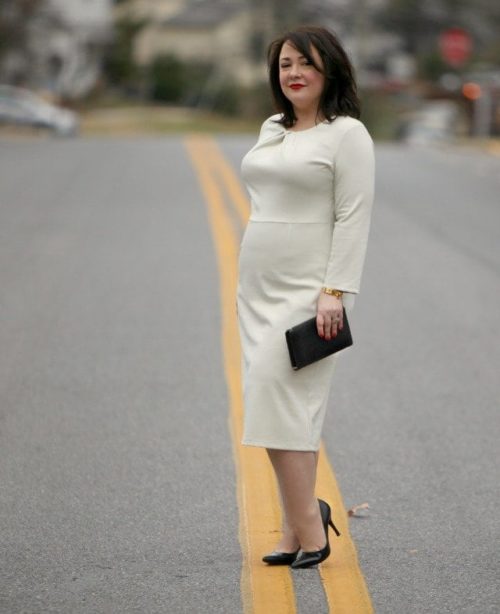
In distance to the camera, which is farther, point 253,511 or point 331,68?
point 253,511

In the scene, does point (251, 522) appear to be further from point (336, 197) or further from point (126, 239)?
point (126, 239)

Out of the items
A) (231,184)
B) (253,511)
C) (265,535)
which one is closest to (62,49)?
(231,184)

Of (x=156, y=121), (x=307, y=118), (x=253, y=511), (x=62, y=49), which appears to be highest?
(x=307, y=118)

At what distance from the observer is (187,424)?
6.76 m

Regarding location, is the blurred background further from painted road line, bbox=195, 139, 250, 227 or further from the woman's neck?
the woman's neck

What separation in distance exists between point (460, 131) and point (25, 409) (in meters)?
38.5

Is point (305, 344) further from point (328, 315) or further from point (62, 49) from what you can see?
point (62, 49)

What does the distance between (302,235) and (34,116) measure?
3781 centimetres

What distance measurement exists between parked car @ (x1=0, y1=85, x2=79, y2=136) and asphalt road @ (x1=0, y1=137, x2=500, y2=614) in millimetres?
27116

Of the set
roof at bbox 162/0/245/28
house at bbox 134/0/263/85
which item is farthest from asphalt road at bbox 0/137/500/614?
roof at bbox 162/0/245/28

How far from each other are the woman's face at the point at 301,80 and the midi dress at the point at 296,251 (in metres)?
0.09

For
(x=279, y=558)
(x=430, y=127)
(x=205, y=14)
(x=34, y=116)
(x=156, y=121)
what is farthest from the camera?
(x=205, y=14)

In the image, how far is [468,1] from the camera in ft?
269

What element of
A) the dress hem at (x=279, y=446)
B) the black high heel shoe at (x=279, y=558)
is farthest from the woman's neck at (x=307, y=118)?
the black high heel shoe at (x=279, y=558)
